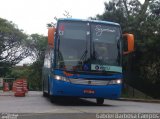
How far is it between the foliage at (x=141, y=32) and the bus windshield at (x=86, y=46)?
17313 millimetres

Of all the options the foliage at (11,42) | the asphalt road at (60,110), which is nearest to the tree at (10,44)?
the foliage at (11,42)

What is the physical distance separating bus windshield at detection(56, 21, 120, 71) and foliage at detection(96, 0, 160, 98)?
17.3 m

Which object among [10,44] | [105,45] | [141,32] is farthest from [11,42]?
[105,45]

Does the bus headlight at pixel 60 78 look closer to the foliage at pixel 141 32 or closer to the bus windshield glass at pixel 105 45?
the bus windshield glass at pixel 105 45

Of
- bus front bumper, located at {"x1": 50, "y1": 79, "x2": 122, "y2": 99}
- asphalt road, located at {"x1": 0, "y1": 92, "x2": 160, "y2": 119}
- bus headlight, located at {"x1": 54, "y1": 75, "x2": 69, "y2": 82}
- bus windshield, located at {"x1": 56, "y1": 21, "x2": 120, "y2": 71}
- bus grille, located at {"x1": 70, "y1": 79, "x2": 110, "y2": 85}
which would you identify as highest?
bus windshield, located at {"x1": 56, "y1": 21, "x2": 120, "y2": 71}

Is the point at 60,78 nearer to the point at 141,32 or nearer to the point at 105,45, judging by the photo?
the point at 105,45

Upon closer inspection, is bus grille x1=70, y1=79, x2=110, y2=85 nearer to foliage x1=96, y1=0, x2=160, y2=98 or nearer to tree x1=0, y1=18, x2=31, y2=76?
foliage x1=96, y1=0, x2=160, y2=98

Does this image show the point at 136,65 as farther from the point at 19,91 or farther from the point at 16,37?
the point at 16,37

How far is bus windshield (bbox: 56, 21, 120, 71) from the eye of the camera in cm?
1831

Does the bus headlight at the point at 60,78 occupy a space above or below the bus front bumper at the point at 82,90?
above

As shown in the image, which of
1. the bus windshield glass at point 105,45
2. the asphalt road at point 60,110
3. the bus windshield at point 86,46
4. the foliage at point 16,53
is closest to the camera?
the asphalt road at point 60,110

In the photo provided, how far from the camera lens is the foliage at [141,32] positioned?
36.8 m

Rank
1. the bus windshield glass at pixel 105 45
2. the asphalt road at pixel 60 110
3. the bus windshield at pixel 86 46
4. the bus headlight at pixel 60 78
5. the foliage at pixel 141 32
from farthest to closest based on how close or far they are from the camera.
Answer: the foliage at pixel 141 32, the bus windshield glass at pixel 105 45, the bus windshield at pixel 86 46, the bus headlight at pixel 60 78, the asphalt road at pixel 60 110

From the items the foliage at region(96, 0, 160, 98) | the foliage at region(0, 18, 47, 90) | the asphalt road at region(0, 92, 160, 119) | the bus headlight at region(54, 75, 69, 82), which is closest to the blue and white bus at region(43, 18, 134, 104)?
the bus headlight at region(54, 75, 69, 82)
